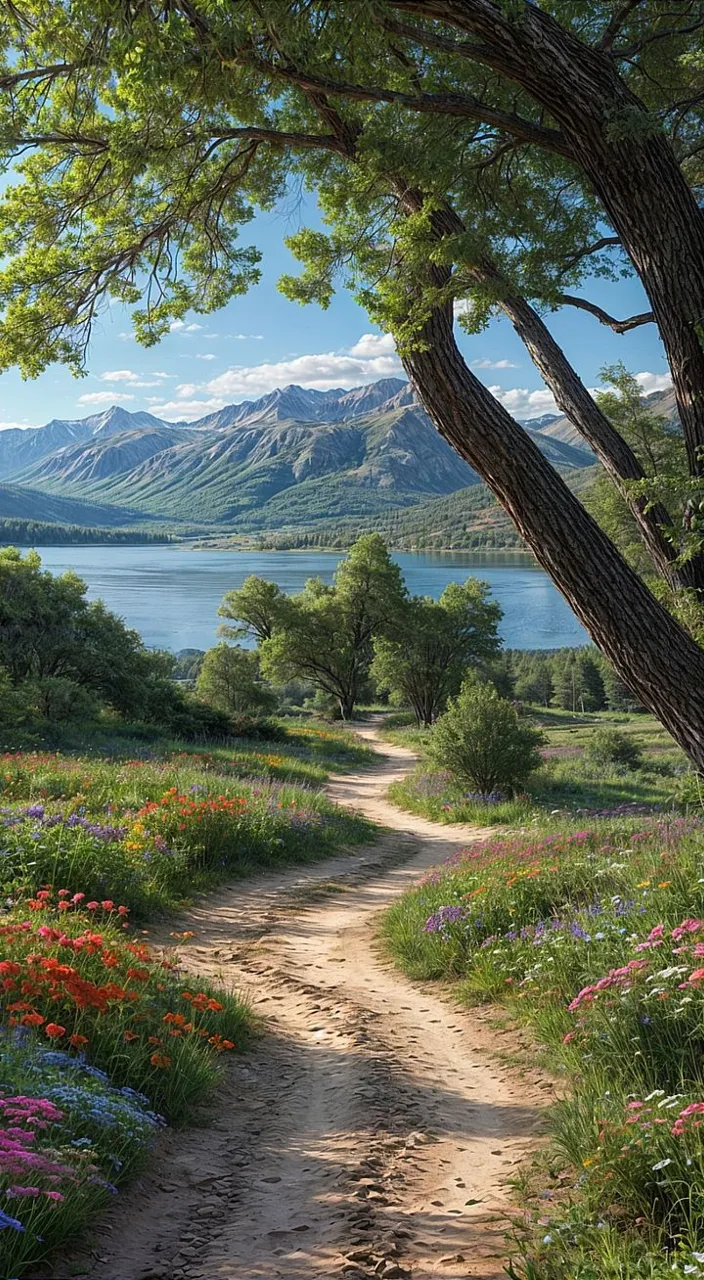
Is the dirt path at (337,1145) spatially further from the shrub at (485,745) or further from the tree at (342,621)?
the tree at (342,621)

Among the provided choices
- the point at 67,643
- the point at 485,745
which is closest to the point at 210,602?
the point at 67,643

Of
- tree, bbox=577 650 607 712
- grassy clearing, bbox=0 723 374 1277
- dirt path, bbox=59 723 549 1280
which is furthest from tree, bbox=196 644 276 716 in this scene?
tree, bbox=577 650 607 712

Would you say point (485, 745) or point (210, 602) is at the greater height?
point (210, 602)

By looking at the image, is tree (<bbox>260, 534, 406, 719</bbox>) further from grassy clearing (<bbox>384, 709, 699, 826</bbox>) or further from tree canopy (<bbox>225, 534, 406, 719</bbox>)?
grassy clearing (<bbox>384, 709, 699, 826</bbox>)

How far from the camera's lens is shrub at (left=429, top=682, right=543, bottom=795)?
17344 millimetres

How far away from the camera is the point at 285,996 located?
571cm

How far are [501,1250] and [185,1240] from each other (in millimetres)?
1110

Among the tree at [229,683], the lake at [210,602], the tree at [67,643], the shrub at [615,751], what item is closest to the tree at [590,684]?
the lake at [210,602]

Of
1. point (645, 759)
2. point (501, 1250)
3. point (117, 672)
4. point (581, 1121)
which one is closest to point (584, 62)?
point (581, 1121)

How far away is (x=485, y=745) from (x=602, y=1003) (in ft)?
44.9

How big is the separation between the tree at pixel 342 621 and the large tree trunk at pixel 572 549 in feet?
124

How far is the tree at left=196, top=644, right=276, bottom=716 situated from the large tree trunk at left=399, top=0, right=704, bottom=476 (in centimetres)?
3840

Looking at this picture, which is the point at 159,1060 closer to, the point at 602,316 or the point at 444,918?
the point at 444,918

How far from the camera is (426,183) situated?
15.4ft
